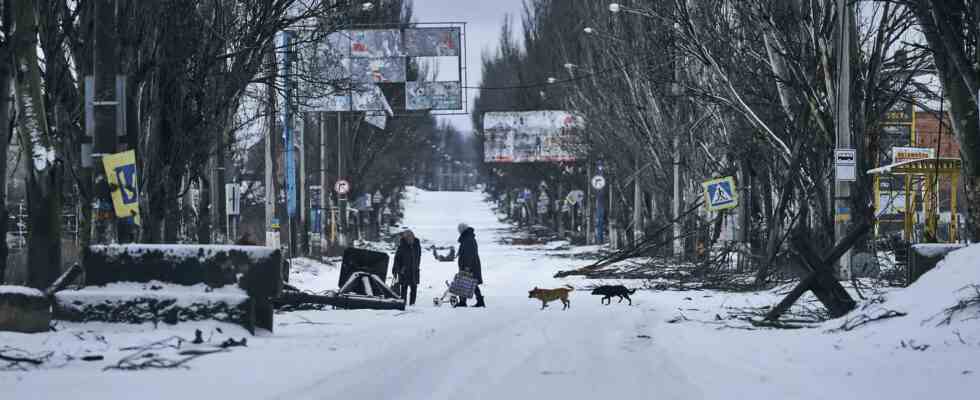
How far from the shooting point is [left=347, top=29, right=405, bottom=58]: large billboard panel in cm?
4116

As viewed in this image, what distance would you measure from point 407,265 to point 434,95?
2261 centimetres

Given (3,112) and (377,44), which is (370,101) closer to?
(377,44)

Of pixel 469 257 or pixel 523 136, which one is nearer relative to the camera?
pixel 469 257

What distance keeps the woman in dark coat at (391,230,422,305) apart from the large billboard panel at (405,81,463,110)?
21.6 meters

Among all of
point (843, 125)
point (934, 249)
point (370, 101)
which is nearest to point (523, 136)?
point (370, 101)

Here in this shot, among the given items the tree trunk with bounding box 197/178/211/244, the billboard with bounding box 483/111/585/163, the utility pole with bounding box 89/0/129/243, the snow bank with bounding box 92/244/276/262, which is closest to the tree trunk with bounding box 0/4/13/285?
the utility pole with bounding box 89/0/129/243

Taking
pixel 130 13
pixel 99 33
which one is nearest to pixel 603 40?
pixel 130 13

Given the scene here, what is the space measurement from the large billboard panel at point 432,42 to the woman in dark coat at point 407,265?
19.4m

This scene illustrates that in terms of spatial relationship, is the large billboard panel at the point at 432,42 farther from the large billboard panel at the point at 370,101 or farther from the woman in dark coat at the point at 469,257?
the woman in dark coat at the point at 469,257

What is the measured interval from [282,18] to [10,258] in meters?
8.62

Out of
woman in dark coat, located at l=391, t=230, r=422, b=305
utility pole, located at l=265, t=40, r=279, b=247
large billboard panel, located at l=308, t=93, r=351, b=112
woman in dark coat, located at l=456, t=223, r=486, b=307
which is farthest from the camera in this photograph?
large billboard panel, located at l=308, t=93, r=351, b=112

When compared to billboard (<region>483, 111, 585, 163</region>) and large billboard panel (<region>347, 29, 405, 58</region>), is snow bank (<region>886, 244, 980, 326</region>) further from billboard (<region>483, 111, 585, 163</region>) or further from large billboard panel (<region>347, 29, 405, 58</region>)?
billboard (<region>483, 111, 585, 163</region>)

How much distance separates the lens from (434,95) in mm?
43906

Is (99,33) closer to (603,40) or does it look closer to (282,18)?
(282,18)
